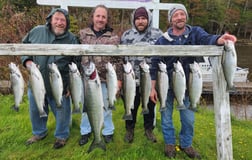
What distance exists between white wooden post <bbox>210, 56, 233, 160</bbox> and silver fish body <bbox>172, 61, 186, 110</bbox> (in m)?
0.45

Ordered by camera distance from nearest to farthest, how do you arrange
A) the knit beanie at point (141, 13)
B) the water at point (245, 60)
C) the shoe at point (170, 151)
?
the knit beanie at point (141, 13), the shoe at point (170, 151), the water at point (245, 60)

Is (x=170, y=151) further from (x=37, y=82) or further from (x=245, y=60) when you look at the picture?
(x=245, y=60)

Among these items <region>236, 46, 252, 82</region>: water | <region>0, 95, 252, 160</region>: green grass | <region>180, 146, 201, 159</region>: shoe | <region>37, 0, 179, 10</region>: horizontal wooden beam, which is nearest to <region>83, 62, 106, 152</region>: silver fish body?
<region>0, 95, 252, 160</region>: green grass

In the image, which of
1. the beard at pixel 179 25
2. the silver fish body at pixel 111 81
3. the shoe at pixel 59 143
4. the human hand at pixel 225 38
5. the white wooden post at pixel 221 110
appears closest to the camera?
the silver fish body at pixel 111 81

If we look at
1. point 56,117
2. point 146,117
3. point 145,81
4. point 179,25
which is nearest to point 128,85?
point 145,81

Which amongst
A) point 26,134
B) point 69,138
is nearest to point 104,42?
point 69,138

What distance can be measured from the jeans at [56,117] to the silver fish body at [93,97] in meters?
0.80

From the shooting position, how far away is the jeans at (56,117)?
4.32m

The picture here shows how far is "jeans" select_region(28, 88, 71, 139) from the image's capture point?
4324mm

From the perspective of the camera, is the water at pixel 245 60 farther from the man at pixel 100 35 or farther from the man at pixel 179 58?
the man at pixel 100 35

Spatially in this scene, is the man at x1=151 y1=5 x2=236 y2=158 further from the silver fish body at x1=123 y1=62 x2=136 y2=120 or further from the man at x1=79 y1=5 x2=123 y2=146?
the man at x1=79 y1=5 x2=123 y2=146

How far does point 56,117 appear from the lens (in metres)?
4.42

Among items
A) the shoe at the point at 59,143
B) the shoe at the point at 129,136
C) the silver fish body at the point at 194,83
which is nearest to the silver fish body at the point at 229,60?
the silver fish body at the point at 194,83

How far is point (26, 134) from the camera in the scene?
4914mm
